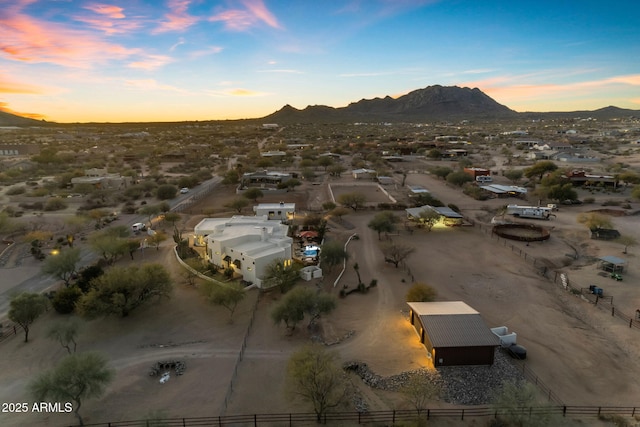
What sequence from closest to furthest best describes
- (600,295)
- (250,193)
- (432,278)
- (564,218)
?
(600,295)
(432,278)
(564,218)
(250,193)

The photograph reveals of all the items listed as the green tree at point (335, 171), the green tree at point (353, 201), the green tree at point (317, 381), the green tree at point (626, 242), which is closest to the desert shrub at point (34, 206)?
the green tree at point (353, 201)

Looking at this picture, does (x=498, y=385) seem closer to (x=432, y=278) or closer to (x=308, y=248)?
(x=432, y=278)

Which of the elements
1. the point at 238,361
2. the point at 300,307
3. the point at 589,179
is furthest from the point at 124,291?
the point at 589,179

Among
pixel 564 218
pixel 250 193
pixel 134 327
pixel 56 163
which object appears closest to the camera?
pixel 134 327

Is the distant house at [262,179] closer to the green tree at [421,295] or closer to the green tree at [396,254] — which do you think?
the green tree at [396,254]

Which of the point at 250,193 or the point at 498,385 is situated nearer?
the point at 498,385

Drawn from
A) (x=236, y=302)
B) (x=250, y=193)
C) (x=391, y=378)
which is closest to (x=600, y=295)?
(x=391, y=378)

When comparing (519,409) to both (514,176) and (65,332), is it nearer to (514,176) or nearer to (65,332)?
(65,332)
